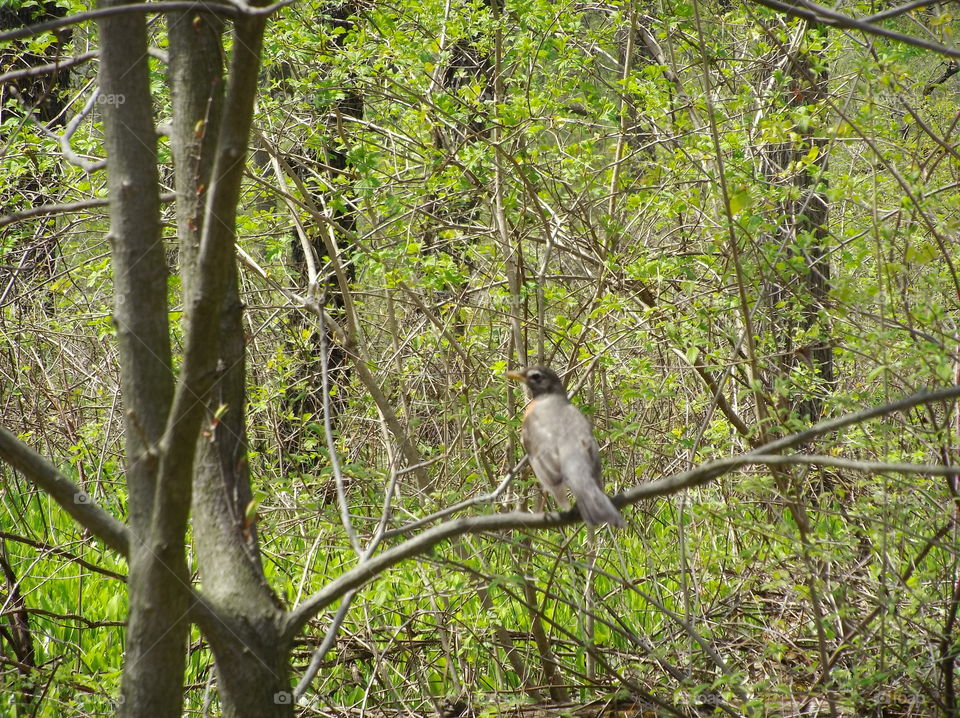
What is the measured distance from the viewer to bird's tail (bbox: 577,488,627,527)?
317 centimetres

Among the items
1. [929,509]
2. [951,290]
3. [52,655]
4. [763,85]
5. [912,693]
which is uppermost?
[763,85]

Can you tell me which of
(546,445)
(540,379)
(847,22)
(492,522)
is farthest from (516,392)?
(847,22)

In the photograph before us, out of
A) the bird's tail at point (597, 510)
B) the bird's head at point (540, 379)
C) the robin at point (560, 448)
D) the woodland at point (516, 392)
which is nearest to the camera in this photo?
the woodland at point (516, 392)

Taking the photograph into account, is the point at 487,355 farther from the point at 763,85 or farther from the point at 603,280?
the point at 763,85

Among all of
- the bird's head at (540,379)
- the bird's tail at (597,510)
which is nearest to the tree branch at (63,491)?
the bird's tail at (597,510)

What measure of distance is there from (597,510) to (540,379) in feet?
3.48

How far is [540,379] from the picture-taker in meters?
4.19

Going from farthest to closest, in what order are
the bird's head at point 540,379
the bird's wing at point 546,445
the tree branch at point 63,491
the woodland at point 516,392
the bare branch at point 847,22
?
1. the bird's head at point 540,379
2. the bird's wing at point 546,445
3. the woodland at point 516,392
4. the tree branch at point 63,491
5. the bare branch at point 847,22

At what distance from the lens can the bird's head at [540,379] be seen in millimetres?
4184

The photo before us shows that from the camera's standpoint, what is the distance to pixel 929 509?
13.5 ft

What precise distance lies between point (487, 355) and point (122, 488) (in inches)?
93.3

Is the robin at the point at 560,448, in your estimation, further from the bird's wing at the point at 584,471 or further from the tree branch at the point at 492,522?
the tree branch at the point at 492,522

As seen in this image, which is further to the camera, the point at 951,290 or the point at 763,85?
the point at 763,85

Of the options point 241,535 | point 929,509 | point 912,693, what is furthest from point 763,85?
point 241,535
